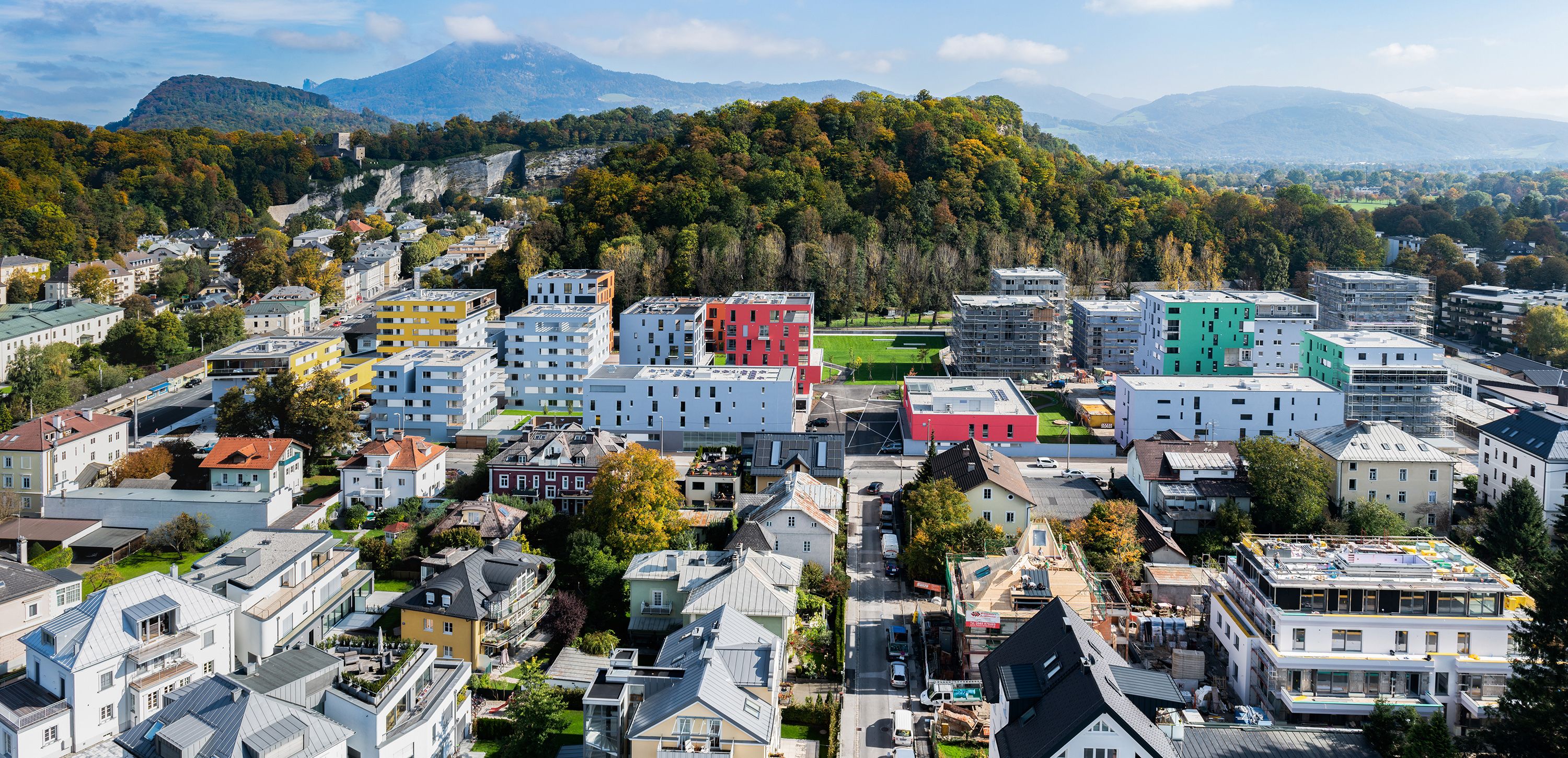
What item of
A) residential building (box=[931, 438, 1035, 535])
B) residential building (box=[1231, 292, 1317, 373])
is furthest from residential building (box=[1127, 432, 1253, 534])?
residential building (box=[1231, 292, 1317, 373])

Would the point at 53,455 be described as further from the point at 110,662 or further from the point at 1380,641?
the point at 1380,641

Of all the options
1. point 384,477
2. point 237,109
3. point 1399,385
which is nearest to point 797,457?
point 384,477

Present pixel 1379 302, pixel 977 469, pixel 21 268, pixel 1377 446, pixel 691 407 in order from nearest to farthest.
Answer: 1. pixel 977 469
2. pixel 1377 446
3. pixel 691 407
4. pixel 1379 302
5. pixel 21 268

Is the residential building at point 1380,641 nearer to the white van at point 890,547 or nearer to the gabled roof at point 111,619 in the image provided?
the white van at point 890,547

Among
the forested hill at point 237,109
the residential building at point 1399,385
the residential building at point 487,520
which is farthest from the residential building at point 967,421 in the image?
the forested hill at point 237,109

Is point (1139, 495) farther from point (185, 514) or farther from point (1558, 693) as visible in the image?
point (185, 514)

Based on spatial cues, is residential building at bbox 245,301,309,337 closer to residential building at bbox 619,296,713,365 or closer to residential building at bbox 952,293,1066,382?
residential building at bbox 619,296,713,365
